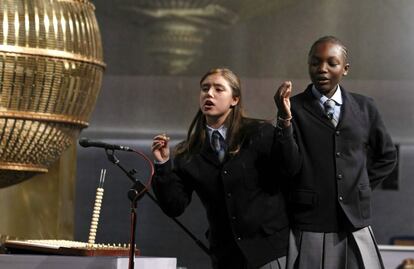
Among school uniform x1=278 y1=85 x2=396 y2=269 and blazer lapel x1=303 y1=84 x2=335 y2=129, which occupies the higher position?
blazer lapel x1=303 y1=84 x2=335 y2=129

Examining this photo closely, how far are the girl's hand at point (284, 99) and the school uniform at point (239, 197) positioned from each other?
11cm

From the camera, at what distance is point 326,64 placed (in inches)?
136

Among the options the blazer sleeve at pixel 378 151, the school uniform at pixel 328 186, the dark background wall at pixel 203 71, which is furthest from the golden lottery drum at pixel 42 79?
the dark background wall at pixel 203 71

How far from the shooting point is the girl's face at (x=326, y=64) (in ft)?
11.4

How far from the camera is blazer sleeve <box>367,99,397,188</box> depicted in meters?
3.58

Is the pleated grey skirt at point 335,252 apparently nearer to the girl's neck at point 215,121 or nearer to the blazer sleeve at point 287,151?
the blazer sleeve at point 287,151

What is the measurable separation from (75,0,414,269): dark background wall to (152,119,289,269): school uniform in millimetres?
2516

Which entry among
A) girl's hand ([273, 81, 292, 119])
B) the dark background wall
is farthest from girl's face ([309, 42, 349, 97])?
the dark background wall

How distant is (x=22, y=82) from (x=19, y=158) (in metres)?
0.31

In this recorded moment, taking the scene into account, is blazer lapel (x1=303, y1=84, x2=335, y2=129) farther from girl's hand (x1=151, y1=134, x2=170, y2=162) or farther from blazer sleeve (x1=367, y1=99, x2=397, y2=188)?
girl's hand (x1=151, y1=134, x2=170, y2=162)

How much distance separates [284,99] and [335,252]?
460 mm

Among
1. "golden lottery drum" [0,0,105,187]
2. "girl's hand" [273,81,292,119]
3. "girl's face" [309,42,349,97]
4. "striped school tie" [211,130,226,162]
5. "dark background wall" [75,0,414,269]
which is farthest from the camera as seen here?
"dark background wall" [75,0,414,269]

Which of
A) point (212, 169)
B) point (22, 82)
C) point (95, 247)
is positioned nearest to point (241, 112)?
point (212, 169)

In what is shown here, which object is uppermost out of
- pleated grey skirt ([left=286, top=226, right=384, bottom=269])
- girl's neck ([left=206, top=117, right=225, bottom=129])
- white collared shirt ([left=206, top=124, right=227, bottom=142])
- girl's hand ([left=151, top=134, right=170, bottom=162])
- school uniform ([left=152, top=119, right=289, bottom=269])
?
girl's neck ([left=206, top=117, right=225, bottom=129])
